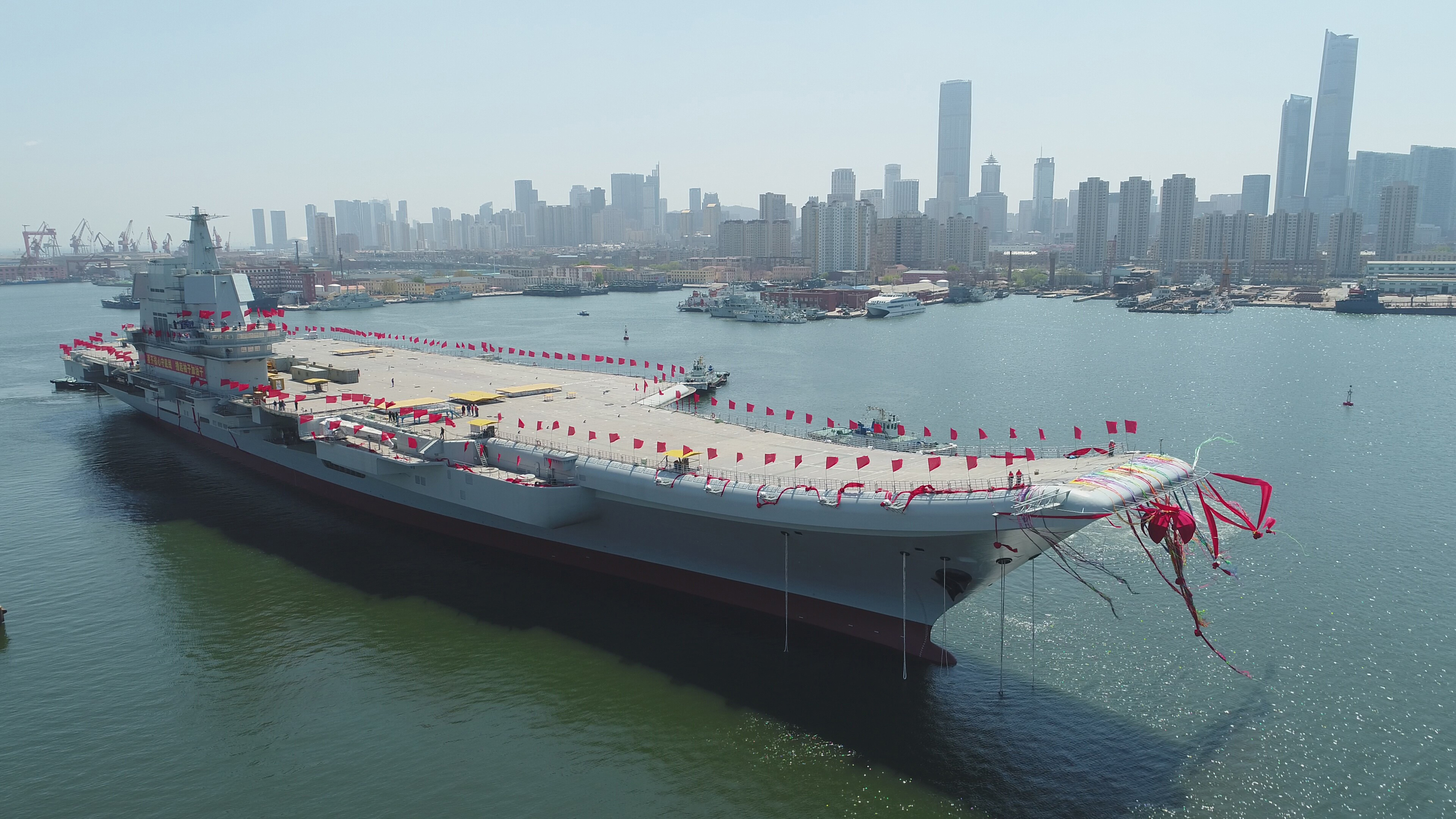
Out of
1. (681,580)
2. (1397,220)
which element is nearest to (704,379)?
(681,580)

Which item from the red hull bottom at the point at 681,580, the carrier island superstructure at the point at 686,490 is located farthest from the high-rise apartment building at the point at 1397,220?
the red hull bottom at the point at 681,580

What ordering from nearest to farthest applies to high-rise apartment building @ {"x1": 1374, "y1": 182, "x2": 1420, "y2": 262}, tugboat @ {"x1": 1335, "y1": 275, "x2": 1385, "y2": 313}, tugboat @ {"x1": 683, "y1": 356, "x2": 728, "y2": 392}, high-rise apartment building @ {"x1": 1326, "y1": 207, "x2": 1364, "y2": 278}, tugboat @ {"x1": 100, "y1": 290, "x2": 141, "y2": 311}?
tugboat @ {"x1": 683, "y1": 356, "x2": 728, "y2": 392} < tugboat @ {"x1": 1335, "y1": 275, "x2": 1385, "y2": 313} < tugboat @ {"x1": 100, "y1": 290, "x2": 141, "y2": 311} < high-rise apartment building @ {"x1": 1326, "y1": 207, "x2": 1364, "y2": 278} < high-rise apartment building @ {"x1": 1374, "y1": 182, "x2": 1420, "y2": 262}

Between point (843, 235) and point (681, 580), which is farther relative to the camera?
point (843, 235)

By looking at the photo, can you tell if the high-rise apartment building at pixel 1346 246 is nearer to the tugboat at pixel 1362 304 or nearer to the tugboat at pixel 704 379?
the tugboat at pixel 1362 304

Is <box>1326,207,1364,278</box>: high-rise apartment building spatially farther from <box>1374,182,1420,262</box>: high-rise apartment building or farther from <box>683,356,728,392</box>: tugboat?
<box>683,356,728,392</box>: tugboat

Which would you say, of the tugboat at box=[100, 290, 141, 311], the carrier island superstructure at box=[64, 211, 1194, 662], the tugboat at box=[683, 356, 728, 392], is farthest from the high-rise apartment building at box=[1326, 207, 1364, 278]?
the tugboat at box=[100, 290, 141, 311]

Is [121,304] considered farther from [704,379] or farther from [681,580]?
[681,580]
